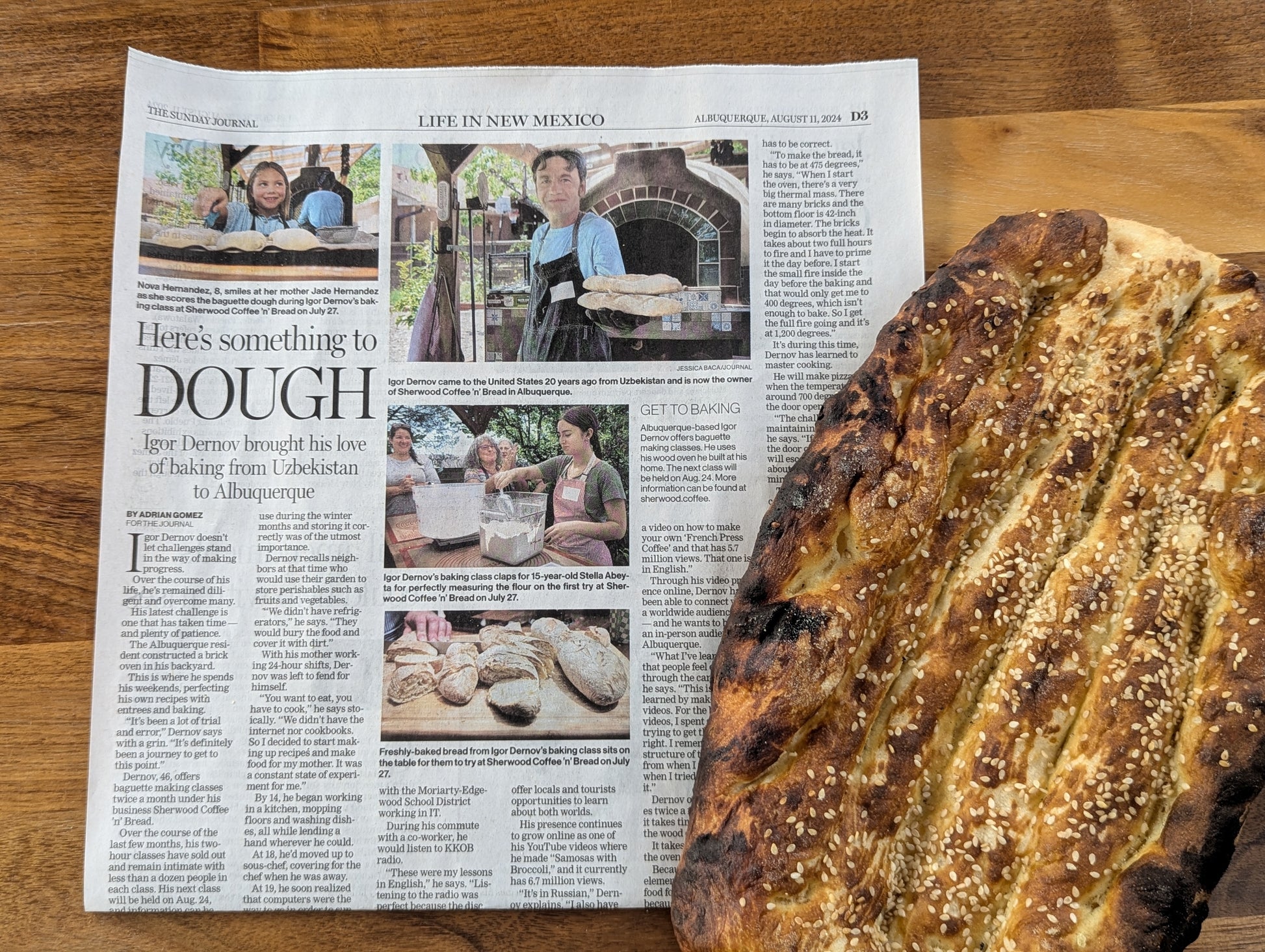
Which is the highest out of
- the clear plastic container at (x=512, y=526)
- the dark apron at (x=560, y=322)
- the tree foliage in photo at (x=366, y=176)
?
the tree foliage in photo at (x=366, y=176)

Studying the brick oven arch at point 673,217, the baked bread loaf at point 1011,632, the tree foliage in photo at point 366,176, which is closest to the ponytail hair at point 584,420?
the brick oven arch at point 673,217

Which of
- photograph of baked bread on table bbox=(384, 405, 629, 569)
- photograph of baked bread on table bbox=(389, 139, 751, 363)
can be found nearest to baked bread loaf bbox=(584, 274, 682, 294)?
photograph of baked bread on table bbox=(389, 139, 751, 363)

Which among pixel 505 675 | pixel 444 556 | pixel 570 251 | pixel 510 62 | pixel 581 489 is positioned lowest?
pixel 505 675

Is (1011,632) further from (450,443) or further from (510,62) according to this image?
(510,62)

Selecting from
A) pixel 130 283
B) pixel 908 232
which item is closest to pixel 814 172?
pixel 908 232

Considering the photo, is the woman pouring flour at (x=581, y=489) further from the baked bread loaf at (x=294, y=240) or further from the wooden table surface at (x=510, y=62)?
the wooden table surface at (x=510, y=62)

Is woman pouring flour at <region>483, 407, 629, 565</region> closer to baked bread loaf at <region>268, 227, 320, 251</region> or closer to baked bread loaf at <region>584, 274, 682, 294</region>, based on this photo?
baked bread loaf at <region>584, 274, 682, 294</region>

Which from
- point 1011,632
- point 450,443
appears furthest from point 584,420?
point 1011,632
